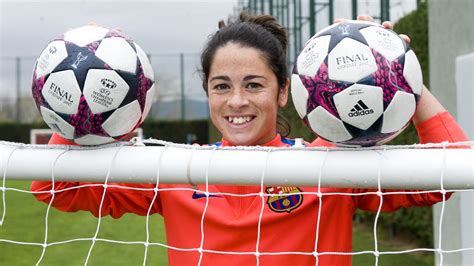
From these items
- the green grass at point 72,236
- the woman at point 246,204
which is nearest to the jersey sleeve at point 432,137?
the woman at point 246,204

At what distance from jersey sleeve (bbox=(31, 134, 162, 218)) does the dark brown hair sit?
0.51 m

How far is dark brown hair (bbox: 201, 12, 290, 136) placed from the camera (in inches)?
83.7

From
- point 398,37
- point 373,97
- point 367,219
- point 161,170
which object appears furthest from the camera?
point 367,219

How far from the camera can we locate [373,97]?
5.32 ft

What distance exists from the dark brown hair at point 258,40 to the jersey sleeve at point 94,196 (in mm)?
515

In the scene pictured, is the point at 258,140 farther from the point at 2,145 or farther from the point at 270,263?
the point at 2,145

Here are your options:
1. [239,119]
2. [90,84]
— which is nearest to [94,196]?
[90,84]

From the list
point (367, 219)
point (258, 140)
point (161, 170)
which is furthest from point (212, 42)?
point (367, 219)

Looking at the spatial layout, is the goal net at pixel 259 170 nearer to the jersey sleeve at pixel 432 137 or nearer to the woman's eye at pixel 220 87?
the jersey sleeve at pixel 432 137

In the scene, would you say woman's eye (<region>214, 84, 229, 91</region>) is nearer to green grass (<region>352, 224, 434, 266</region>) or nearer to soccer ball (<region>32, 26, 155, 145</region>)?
soccer ball (<region>32, 26, 155, 145</region>)

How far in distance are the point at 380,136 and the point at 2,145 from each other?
134 centimetres

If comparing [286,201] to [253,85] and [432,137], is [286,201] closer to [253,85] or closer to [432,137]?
[253,85]

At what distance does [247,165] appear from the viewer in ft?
6.12

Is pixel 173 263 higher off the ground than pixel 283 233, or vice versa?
pixel 283 233
